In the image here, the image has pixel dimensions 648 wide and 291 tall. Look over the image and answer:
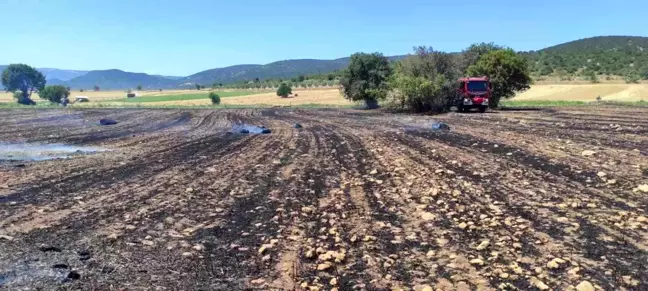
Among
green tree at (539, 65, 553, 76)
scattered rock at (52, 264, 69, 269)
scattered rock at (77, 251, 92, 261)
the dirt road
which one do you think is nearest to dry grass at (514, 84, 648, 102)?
green tree at (539, 65, 553, 76)

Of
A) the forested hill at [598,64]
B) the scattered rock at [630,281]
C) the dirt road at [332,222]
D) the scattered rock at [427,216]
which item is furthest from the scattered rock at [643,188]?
the forested hill at [598,64]

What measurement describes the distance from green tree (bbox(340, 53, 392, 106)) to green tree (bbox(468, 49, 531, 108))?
34.9 feet

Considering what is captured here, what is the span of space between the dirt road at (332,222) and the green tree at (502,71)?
27424 millimetres

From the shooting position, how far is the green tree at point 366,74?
164ft

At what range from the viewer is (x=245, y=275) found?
16.7 ft

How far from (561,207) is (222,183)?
18.6 feet

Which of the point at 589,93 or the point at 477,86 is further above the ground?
the point at 477,86

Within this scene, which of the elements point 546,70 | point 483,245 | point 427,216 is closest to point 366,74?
point 546,70

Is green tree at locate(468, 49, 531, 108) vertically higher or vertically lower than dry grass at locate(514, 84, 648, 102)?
higher

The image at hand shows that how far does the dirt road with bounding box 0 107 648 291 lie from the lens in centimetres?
501

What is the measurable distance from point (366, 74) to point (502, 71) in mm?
14587

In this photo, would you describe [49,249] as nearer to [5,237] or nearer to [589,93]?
[5,237]

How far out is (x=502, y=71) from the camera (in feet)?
130

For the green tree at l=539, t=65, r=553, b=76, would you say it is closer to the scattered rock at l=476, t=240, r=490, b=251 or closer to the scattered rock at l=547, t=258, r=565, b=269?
the scattered rock at l=476, t=240, r=490, b=251
